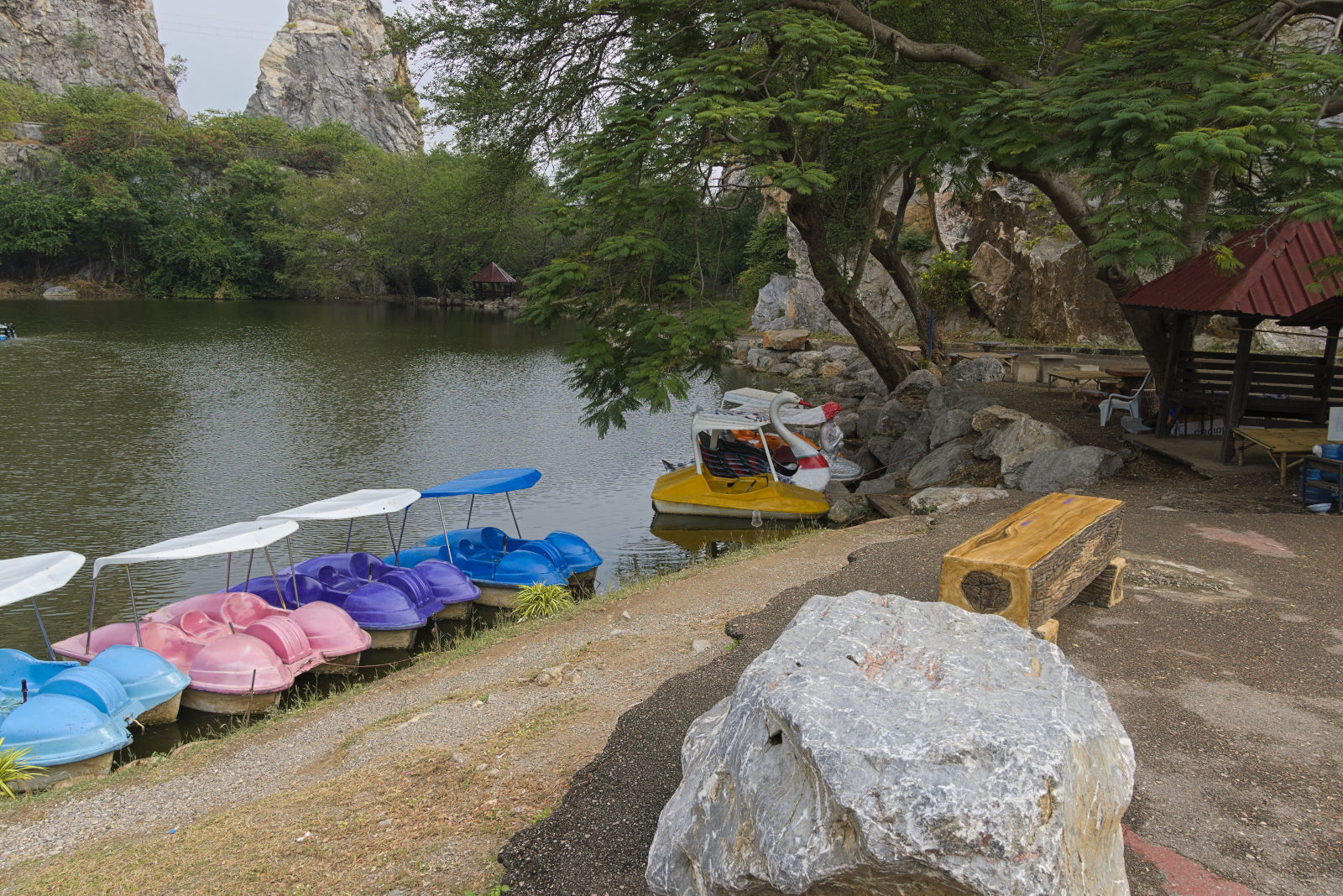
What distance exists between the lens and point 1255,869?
11.8 feet

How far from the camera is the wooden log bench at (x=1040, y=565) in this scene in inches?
216

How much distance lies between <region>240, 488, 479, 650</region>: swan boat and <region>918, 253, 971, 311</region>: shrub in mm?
24831

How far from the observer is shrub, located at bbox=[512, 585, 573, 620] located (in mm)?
10336

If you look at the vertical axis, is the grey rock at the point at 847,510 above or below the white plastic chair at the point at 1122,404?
below

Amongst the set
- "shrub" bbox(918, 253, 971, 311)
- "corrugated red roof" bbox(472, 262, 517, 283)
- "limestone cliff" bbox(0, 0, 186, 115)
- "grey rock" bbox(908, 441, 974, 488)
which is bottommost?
"grey rock" bbox(908, 441, 974, 488)

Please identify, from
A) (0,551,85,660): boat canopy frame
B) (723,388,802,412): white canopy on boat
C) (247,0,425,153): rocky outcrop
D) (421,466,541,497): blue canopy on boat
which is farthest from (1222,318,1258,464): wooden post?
(247,0,425,153): rocky outcrop

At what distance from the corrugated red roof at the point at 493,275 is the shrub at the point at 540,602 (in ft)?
168

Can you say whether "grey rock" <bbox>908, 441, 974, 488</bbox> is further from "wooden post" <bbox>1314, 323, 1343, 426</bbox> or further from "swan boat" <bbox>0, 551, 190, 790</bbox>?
"swan boat" <bbox>0, 551, 190, 790</bbox>

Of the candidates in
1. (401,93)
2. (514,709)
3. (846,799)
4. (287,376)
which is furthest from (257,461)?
(846,799)

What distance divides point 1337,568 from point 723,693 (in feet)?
18.1

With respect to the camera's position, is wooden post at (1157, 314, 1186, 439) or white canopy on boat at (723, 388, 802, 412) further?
white canopy on boat at (723, 388, 802, 412)

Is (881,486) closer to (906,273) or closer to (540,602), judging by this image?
(540,602)

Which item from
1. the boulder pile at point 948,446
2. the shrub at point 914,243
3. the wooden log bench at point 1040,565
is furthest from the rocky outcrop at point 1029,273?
the wooden log bench at point 1040,565

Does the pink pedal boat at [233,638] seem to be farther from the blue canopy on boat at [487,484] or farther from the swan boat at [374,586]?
the blue canopy on boat at [487,484]
